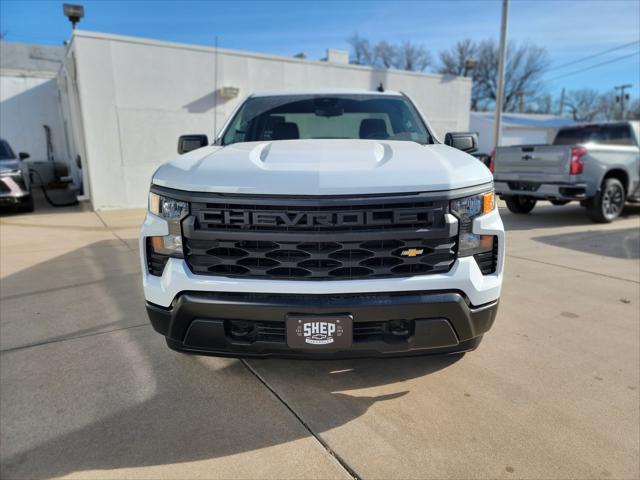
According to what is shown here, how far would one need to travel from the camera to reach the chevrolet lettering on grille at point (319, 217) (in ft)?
6.76

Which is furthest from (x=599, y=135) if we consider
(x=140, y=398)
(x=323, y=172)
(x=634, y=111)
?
(x=634, y=111)

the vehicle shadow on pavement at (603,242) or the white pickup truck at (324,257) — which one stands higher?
the white pickup truck at (324,257)

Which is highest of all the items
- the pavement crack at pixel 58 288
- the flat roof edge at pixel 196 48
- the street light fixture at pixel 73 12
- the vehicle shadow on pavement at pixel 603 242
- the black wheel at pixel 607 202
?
the street light fixture at pixel 73 12

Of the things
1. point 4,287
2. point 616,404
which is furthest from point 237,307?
point 4,287

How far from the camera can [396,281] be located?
2109mm

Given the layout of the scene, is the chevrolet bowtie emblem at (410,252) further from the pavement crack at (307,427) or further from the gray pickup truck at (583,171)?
the gray pickup truck at (583,171)

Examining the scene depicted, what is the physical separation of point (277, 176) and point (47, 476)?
171 cm

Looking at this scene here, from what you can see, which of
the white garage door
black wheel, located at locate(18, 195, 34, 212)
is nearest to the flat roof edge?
black wheel, located at locate(18, 195, 34, 212)

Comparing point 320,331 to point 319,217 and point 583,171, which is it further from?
point 583,171

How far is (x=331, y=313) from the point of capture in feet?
6.77

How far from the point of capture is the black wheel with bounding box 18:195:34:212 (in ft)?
29.8

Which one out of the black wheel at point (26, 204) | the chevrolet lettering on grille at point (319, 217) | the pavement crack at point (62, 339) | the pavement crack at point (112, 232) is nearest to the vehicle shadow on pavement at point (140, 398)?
the pavement crack at point (62, 339)

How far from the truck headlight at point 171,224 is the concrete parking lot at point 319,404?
900 mm

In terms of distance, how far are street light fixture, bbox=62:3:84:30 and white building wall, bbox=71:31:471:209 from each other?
10.1ft
